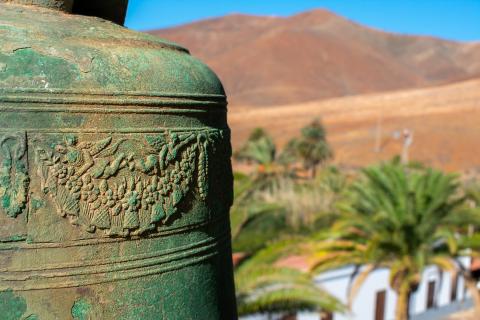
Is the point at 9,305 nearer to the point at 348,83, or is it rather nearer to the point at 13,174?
the point at 13,174

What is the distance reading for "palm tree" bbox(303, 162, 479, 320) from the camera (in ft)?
25.5

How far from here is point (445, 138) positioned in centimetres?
3684

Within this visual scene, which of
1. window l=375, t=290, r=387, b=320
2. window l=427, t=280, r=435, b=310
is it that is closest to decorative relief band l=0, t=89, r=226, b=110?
window l=375, t=290, r=387, b=320

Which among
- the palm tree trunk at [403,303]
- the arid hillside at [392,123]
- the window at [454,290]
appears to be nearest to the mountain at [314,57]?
the arid hillside at [392,123]

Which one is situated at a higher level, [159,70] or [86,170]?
[159,70]

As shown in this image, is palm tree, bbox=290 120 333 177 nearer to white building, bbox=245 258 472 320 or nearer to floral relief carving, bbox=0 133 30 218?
white building, bbox=245 258 472 320

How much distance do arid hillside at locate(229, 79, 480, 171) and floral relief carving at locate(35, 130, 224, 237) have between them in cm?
2975

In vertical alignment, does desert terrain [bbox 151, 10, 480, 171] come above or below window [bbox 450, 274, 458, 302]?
Answer: above

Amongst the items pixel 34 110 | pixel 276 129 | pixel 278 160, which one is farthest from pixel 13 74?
pixel 276 129

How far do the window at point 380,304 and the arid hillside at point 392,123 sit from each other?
810 inches

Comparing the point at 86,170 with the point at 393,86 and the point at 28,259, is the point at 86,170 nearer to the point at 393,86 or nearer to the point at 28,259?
the point at 28,259

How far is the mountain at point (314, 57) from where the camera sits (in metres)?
80.1

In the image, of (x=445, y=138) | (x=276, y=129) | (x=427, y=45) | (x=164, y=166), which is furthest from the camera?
(x=427, y=45)

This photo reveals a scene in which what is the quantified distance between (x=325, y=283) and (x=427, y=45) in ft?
395
